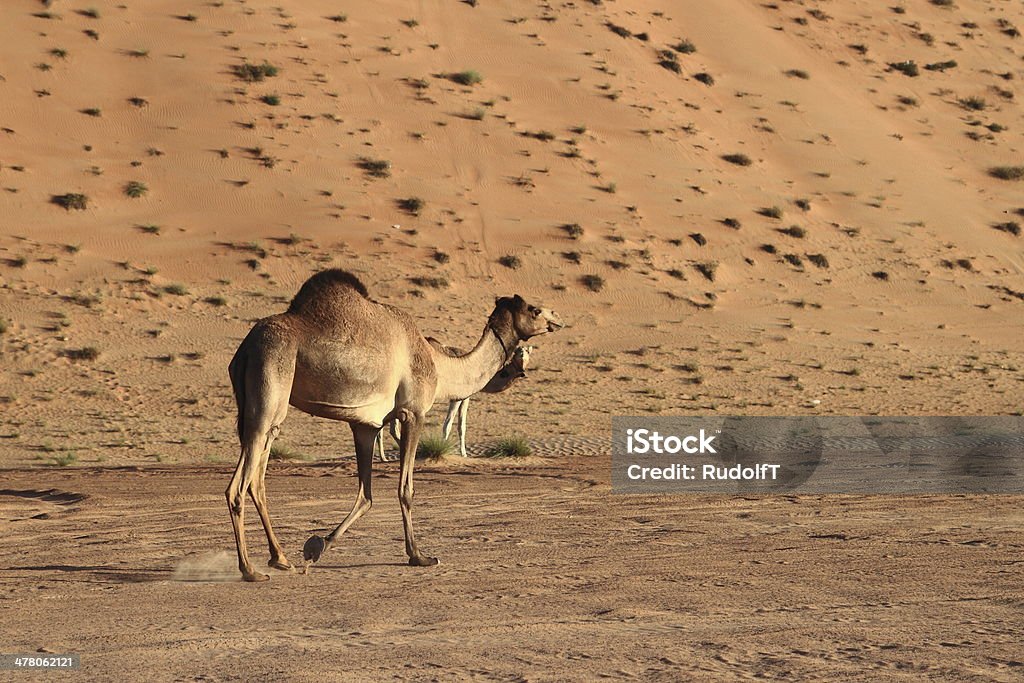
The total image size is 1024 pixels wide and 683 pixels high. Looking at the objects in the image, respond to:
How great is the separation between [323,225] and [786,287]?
1225 centimetres

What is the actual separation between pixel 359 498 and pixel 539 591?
168 cm

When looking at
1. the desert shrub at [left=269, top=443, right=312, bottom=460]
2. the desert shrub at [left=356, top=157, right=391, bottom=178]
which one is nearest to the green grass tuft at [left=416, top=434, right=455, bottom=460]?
the desert shrub at [left=269, top=443, right=312, bottom=460]

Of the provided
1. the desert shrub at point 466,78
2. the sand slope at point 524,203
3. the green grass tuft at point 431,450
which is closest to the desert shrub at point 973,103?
the sand slope at point 524,203

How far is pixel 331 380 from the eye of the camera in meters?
9.88

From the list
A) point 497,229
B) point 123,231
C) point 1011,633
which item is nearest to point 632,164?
point 497,229

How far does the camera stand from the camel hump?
33.4 feet

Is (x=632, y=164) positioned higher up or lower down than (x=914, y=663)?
lower down

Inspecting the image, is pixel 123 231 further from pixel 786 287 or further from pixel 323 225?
pixel 786 287

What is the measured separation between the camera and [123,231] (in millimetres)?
34594

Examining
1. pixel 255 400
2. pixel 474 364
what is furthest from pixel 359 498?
pixel 474 364

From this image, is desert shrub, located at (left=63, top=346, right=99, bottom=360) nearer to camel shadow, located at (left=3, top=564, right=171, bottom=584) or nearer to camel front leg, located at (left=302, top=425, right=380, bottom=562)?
camel shadow, located at (left=3, top=564, right=171, bottom=584)

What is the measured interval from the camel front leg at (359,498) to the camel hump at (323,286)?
103 cm

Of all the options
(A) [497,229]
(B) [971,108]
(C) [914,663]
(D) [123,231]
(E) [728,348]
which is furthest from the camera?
(B) [971,108]

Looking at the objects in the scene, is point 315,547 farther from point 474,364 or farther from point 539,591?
point 474,364
